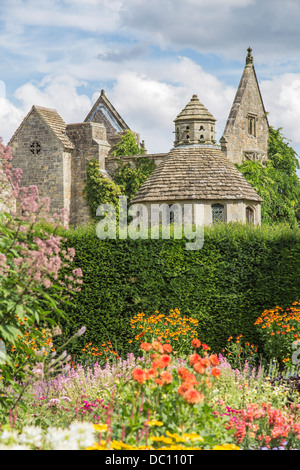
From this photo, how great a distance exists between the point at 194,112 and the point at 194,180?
3.53 metres

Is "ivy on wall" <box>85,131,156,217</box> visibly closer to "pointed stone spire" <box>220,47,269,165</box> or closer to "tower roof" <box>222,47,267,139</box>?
"pointed stone spire" <box>220,47,269,165</box>

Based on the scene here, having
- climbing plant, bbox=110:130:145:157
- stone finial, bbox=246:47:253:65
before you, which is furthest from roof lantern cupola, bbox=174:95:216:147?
stone finial, bbox=246:47:253:65

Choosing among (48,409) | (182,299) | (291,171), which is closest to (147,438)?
(48,409)

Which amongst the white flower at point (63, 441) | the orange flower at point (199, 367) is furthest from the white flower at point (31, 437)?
the orange flower at point (199, 367)

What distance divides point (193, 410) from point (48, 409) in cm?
302

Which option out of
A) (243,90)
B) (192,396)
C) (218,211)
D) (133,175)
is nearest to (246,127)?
(243,90)

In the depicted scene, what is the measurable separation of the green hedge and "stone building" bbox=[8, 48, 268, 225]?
8.65 meters

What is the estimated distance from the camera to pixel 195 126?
22.9 m

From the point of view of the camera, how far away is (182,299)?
38.2ft

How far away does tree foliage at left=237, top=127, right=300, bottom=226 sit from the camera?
1014 inches

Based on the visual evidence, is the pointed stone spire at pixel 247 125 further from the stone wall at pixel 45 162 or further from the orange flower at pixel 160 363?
the orange flower at pixel 160 363

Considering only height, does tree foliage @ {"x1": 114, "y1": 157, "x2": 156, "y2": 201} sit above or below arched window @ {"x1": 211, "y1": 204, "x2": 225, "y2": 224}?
above

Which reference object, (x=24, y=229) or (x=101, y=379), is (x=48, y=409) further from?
(x=24, y=229)

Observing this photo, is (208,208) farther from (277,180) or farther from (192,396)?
(192,396)
